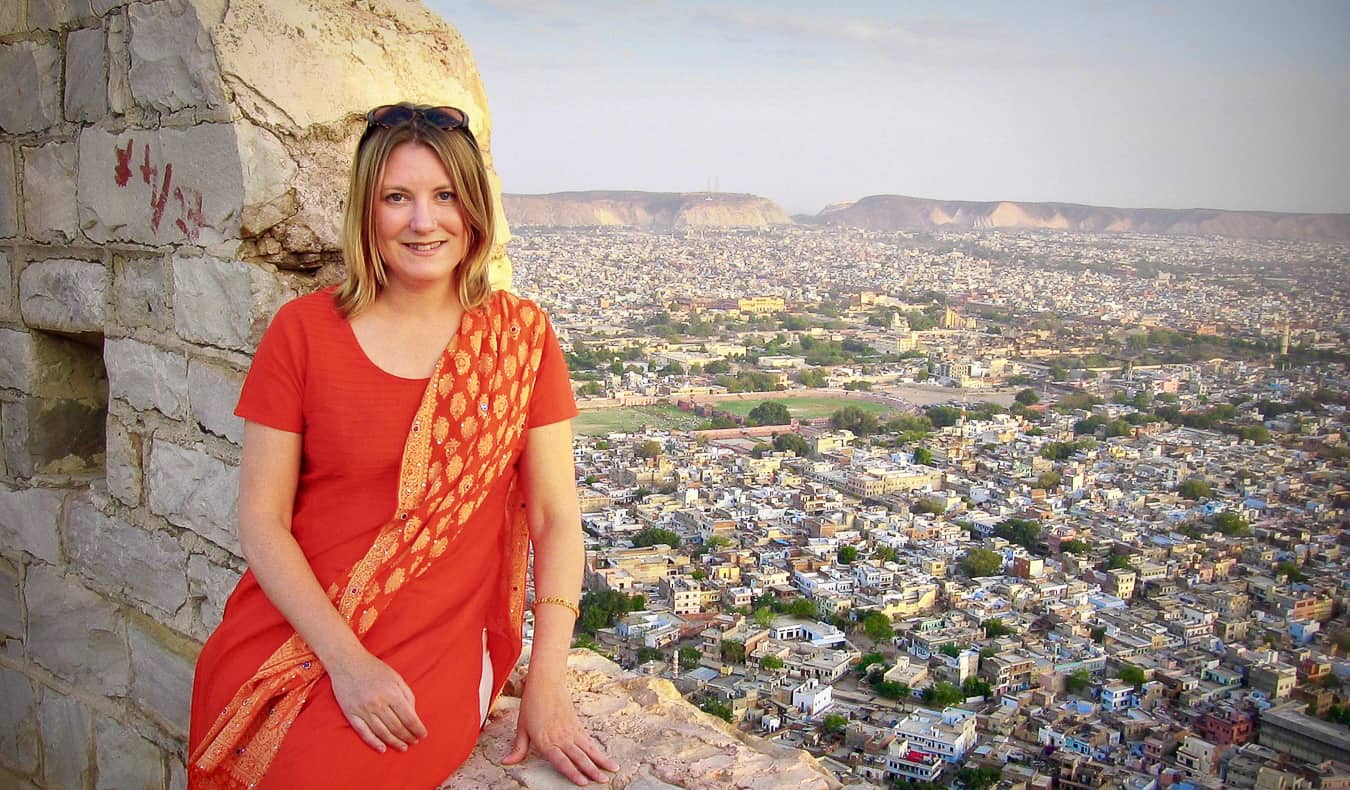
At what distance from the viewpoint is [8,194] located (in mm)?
2619

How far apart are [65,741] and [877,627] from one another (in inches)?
236

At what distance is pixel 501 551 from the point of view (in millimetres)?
1771

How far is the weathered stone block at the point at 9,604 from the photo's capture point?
109 inches

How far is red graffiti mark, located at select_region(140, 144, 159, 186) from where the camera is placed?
2.21m

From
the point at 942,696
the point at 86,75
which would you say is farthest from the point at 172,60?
the point at 942,696

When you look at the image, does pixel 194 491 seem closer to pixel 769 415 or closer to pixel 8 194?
pixel 8 194

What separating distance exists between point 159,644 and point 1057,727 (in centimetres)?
502

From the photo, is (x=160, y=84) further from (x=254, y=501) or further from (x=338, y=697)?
(x=338, y=697)

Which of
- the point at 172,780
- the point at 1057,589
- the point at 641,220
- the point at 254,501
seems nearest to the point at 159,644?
the point at 172,780

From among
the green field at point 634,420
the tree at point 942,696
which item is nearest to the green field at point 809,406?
the green field at point 634,420

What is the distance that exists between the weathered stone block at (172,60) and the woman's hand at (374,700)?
1147 mm

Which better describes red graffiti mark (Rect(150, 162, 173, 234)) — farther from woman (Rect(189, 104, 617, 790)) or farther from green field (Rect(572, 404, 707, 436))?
green field (Rect(572, 404, 707, 436))

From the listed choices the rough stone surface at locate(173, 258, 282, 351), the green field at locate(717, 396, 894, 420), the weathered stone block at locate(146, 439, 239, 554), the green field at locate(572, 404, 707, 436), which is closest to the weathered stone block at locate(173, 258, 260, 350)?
the rough stone surface at locate(173, 258, 282, 351)

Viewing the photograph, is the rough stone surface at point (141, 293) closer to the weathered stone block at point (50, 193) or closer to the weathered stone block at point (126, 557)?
the weathered stone block at point (50, 193)
